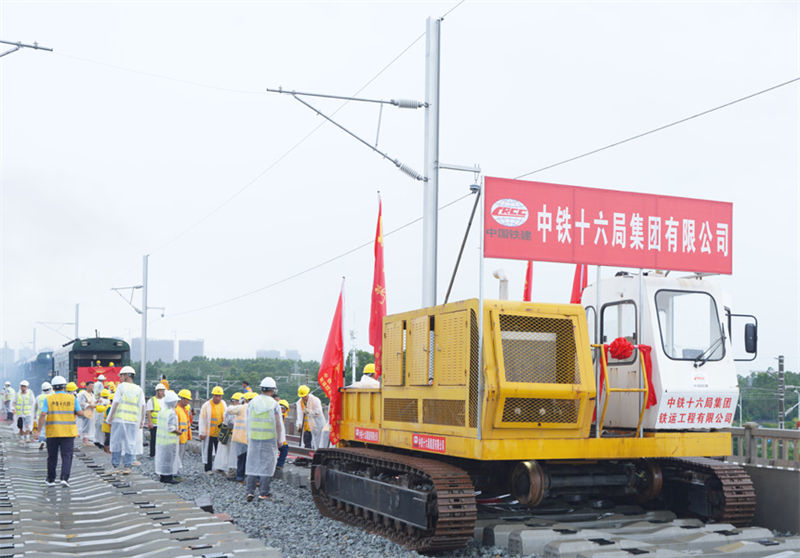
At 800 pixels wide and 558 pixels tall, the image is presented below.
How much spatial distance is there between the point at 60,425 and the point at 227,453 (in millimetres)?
4056

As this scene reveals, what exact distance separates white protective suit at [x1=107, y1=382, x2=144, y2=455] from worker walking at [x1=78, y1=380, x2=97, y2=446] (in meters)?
7.93

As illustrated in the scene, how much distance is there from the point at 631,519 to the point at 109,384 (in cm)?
2305

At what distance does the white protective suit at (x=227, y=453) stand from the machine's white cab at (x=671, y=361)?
9455 millimetres

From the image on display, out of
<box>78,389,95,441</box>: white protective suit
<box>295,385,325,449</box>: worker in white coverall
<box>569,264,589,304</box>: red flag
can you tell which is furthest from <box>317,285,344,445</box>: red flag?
<box>78,389,95,441</box>: white protective suit

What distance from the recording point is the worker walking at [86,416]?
24516 millimetres

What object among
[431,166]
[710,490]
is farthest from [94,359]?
[710,490]

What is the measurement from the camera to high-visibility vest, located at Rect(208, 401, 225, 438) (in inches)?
735

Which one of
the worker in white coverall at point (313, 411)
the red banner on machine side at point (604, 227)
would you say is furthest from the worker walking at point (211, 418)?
Result: the red banner on machine side at point (604, 227)

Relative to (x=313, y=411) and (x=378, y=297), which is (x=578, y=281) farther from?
(x=313, y=411)

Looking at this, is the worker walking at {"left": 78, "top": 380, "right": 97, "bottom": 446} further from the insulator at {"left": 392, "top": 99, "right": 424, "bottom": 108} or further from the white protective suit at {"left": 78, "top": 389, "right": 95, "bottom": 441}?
the insulator at {"left": 392, "top": 99, "right": 424, "bottom": 108}

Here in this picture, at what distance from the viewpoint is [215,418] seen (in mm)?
18688

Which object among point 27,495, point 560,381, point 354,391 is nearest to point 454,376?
point 560,381

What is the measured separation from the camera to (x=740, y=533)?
966 cm

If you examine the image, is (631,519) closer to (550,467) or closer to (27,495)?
(550,467)
